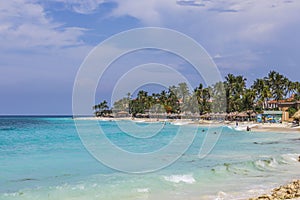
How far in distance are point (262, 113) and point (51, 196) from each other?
58.2 meters

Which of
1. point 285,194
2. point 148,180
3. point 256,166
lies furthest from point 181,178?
point 285,194

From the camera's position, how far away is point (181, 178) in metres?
13.6

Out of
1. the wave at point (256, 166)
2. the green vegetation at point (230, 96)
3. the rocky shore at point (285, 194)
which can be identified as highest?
the green vegetation at point (230, 96)

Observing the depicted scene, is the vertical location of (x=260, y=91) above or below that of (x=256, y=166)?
above

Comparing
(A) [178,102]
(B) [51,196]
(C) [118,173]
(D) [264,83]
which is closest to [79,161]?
(C) [118,173]

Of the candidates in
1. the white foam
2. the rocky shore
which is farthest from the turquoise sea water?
the rocky shore

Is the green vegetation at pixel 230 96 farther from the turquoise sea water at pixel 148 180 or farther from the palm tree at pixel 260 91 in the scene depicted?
the turquoise sea water at pixel 148 180

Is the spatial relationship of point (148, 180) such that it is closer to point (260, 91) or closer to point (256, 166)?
point (256, 166)

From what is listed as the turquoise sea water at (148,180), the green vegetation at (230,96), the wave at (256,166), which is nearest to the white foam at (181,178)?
the turquoise sea water at (148,180)

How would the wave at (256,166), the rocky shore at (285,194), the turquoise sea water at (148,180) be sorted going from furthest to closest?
the wave at (256,166) → the turquoise sea water at (148,180) → the rocky shore at (285,194)

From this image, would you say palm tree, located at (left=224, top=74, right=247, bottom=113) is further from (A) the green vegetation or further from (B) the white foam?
(B) the white foam

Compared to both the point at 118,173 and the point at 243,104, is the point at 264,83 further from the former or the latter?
the point at 118,173

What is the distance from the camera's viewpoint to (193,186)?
12320mm

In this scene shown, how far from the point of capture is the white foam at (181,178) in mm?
13133
